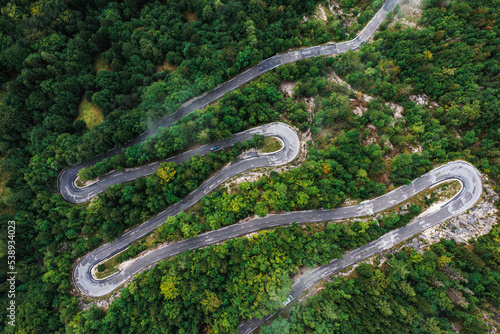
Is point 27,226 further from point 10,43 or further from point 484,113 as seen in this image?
point 484,113

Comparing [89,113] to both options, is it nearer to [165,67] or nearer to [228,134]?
[165,67]

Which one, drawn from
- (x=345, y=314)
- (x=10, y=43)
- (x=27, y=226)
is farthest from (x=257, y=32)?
(x=27, y=226)

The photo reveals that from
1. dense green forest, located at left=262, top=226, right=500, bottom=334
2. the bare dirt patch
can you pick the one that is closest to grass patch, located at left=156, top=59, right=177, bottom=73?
the bare dirt patch

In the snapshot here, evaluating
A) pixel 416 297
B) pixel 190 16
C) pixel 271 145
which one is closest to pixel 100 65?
pixel 190 16

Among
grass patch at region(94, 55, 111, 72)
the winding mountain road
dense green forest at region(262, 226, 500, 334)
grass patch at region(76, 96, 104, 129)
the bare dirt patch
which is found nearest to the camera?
dense green forest at region(262, 226, 500, 334)

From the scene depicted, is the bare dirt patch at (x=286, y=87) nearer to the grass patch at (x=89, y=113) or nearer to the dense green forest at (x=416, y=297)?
the dense green forest at (x=416, y=297)

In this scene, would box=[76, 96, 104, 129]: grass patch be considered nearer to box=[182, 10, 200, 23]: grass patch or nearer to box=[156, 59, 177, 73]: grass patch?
box=[156, 59, 177, 73]: grass patch
